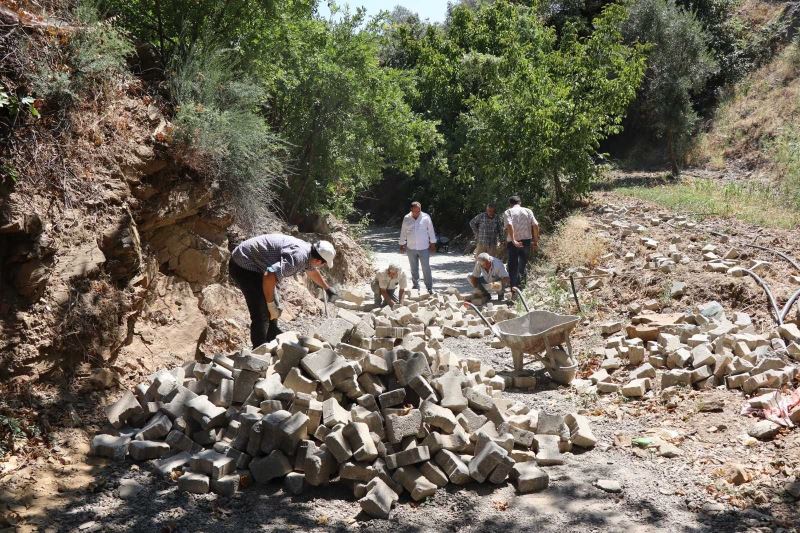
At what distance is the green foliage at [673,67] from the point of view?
2259cm

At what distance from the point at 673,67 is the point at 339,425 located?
2093 cm

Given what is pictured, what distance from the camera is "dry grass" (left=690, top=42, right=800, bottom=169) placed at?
22.2m

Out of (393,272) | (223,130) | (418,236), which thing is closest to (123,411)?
(223,130)

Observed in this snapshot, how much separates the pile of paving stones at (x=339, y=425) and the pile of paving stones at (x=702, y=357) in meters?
1.43

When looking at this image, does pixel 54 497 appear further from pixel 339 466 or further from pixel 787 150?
pixel 787 150

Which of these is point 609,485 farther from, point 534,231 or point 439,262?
point 439,262

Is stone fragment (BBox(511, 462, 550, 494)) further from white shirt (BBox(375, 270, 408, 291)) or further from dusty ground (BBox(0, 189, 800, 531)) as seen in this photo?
white shirt (BBox(375, 270, 408, 291))

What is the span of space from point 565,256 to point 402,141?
15.5 feet

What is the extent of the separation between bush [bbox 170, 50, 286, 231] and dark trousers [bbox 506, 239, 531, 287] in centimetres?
431

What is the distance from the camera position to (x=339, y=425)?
5.45 metres

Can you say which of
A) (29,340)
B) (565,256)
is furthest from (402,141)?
(29,340)

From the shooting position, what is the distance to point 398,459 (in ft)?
17.2

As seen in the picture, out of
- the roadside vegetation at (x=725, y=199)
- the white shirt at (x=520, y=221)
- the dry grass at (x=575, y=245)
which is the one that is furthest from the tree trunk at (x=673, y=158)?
the white shirt at (x=520, y=221)

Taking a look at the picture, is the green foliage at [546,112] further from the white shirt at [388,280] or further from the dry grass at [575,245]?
the white shirt at [388,280]
